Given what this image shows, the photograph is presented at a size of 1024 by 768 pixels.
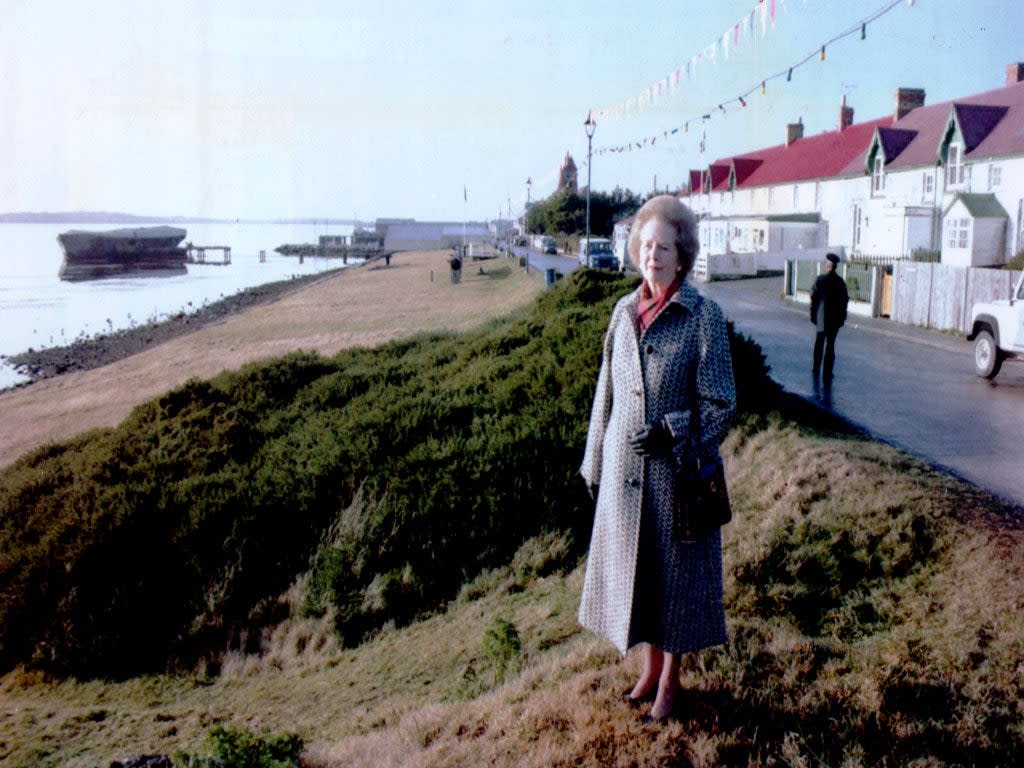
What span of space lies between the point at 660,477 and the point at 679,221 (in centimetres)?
102

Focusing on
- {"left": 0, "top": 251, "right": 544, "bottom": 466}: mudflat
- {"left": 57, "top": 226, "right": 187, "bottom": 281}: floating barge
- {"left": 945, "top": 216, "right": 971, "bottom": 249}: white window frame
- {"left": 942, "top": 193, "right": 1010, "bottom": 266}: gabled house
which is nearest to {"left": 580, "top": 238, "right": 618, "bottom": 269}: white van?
{"left": 0, "top": 251, "right": 544, "bottom": 466}: mudflat

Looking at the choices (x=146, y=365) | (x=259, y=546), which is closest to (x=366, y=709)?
(x=259, y=546)

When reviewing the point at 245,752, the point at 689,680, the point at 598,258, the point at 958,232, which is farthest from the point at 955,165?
the point at 245,752

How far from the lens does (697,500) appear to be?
360cm

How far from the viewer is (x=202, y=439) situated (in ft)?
37.5

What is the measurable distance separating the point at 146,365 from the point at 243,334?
5.93 m

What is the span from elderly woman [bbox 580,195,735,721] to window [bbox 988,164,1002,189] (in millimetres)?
34312

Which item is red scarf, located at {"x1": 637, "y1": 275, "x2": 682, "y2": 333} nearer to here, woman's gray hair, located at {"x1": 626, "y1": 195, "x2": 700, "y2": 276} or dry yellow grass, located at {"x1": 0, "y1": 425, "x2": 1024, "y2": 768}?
woman's gray hair, located at {"x1": 626, "y1": 195, "x2": 700, "y2": 276}

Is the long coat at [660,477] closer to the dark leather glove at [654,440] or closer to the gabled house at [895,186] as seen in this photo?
the dark leather glove at [654,440]

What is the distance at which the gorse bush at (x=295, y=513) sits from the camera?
8.09 meters

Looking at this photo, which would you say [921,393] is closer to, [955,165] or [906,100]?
[955,165]

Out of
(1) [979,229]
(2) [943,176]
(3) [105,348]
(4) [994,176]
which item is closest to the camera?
(1) [979,229]

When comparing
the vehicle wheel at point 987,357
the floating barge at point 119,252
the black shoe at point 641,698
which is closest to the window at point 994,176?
the vehicle wheel at point 987,357

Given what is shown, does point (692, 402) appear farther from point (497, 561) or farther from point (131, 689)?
point (131, 689)
